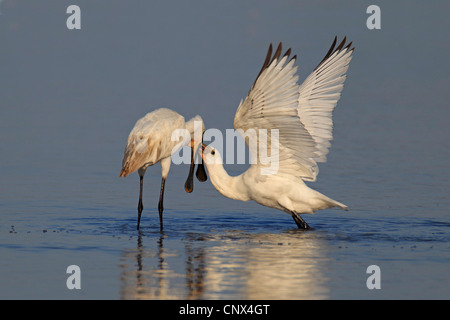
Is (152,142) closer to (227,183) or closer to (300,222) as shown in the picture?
(227,183)

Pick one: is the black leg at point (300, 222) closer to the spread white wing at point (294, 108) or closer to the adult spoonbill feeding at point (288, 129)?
the adult spoonbill feeding at point (288, 129)

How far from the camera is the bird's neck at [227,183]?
13.1 metres

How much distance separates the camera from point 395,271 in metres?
9.61

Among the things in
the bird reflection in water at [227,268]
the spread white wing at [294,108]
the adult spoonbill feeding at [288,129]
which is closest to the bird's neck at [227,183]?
the adult spoonbill feeding at [288,129]

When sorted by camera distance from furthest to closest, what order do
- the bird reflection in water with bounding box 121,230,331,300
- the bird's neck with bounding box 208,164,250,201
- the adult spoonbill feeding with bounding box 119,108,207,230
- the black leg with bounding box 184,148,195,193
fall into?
the black leg with bounding box 184,148,195,193 → the bird's neck with bounding box 208,164,250,201 → the adult spoonbill feeding with bounding box 119,108,207,230 → the bird reflection in water with bounding box 121,230,331,300

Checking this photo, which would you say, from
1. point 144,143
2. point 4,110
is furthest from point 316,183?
point 4,110

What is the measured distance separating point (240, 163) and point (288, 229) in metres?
5.83

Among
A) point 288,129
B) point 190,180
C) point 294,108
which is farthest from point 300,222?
point 190,180

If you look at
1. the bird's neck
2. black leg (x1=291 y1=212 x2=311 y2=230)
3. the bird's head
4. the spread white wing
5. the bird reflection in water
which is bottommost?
the bird reflection in water

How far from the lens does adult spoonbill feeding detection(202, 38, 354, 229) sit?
11.1 metres

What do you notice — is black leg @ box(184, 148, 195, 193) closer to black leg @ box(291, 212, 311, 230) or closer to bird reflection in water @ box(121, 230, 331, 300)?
black leg @ box(291, 212, 311, 230)

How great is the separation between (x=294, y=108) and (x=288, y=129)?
1.96ft

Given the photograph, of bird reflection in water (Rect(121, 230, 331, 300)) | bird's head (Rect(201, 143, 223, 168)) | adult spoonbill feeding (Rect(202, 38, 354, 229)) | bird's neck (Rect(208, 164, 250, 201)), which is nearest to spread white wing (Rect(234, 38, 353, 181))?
adult spoonbill feeding (Rect(202, 38, 354, 229))
